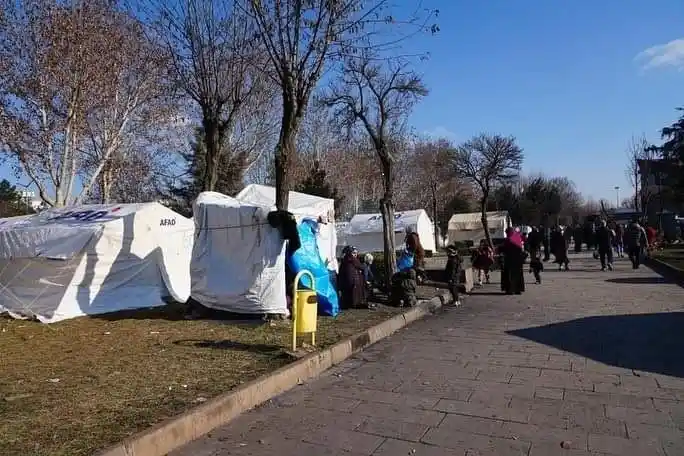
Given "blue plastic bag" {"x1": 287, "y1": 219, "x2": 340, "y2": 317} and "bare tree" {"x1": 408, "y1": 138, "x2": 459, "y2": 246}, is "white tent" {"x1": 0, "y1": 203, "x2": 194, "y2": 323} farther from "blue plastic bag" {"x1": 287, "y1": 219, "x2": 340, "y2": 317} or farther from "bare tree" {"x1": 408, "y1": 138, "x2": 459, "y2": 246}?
"bare tree" {"x1": 408, "y1": 138, "x2": 459, "y2": 246}

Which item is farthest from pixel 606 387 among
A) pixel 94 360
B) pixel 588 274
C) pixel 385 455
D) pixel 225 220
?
pixel 588 274

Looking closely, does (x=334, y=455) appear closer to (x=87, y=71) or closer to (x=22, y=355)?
(x=22, y=355)

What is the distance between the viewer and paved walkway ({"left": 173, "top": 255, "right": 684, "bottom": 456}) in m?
4.45

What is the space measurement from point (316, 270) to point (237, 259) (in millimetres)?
1496

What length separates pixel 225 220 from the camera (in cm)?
1073

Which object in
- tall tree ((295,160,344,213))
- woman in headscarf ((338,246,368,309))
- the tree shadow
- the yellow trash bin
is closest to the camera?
the yellow trash bin

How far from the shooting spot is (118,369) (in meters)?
6.76

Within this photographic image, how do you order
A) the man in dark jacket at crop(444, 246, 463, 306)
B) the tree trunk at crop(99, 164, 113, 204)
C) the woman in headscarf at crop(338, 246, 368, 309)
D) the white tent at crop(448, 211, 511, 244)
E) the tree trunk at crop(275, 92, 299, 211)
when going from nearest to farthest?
the tree trunk at crop(275, 92, 299, 211), the woman in headscarf at crop(338, 246, 368, 309), the man in dark jacket at crop(444, 246, 463, 306), the tree trunk at crop(99, 164, 113, 204), the white tent at crop(448, 211, 511, 244)

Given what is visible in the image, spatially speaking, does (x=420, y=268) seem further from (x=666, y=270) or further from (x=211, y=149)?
(x=666, y=270)

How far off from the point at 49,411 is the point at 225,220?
5.89 meters

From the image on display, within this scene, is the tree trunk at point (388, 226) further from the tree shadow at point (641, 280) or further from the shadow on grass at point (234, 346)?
the tree shadow at point (641, 280)

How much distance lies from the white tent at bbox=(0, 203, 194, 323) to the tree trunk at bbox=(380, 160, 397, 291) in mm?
5121

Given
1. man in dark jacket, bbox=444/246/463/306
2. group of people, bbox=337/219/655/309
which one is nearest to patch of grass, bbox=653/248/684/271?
group of people, bbox=337/219/655/309

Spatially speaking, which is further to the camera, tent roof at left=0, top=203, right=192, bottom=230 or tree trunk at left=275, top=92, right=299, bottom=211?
tent roof at left=0, top=203, right=192, bottom=230
